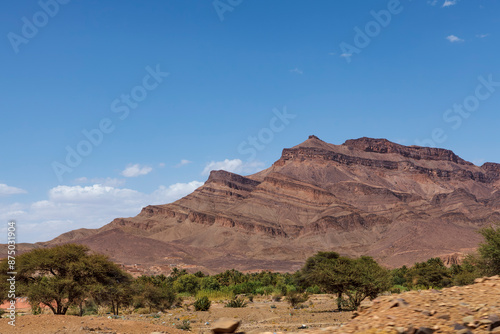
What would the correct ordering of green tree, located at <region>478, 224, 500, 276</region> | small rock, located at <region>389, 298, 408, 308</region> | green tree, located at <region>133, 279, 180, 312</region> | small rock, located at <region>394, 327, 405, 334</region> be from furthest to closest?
green tree, located at <region>133, 279, 180, 312</region> < green tree, located at <region>478, 224, 500, 276</region> < small rock, located at <region>389, 298, 408, 308</region> < small rock, located at <region>394, 327, 405, 334</region>

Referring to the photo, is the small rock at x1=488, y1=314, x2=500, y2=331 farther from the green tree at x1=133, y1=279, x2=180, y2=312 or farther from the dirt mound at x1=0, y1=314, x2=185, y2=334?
the green tree at x1=133, y1=279, x2=180, y2=312

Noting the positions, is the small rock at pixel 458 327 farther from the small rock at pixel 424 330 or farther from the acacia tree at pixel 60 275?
the acacia tree at pixel 60 275

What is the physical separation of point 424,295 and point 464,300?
0.82 m

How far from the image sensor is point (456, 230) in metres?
163

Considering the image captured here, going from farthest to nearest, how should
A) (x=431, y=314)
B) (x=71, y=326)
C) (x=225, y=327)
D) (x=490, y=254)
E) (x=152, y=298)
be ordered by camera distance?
(x=152, y=298)
(x=490, y=254)
(x=71, y=326)
(x=431, y=314)
(x=225, y=327)

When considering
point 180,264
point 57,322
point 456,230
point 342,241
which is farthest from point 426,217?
point 57,322

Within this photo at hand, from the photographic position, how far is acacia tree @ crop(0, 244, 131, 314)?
26.2 meters

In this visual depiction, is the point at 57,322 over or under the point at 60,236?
under

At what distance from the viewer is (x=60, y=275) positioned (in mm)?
28688

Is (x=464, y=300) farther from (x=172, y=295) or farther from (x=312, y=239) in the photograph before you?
(x=312, y=239)

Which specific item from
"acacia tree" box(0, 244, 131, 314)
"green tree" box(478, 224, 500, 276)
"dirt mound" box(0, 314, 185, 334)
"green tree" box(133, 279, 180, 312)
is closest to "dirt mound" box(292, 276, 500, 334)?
"dirt mound" box(0, 314, 185, 334)

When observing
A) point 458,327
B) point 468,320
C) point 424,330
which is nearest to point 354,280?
point 468,320

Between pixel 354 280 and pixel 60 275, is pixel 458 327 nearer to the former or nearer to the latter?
pixel 60 275

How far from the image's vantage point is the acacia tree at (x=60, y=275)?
26156 millimetres
